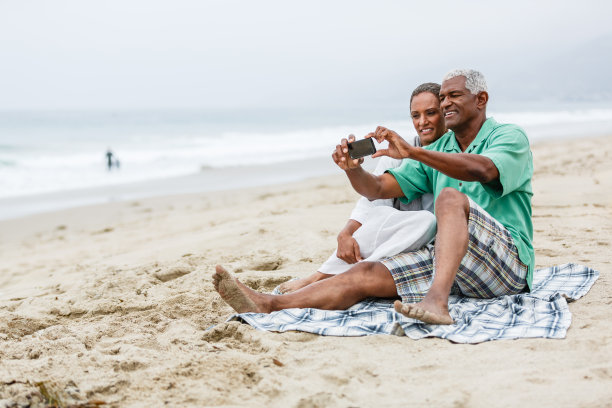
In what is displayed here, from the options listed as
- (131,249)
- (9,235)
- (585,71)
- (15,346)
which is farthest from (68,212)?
(585,71)

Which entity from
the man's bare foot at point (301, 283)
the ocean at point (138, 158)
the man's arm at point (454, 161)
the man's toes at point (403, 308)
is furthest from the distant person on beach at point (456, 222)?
the ocean at point (138, 158)

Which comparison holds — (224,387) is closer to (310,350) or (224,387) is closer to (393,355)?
(310,350)

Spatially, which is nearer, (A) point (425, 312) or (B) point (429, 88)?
(A) point (425, 312)

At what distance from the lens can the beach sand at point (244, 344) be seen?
77.2 inches

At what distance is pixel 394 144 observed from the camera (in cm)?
257

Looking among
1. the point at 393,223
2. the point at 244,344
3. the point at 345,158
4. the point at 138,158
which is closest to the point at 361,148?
the point at 345,158

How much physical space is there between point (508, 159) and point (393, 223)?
68 cm

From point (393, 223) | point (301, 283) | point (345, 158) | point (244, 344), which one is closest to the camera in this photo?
point (244, 344)

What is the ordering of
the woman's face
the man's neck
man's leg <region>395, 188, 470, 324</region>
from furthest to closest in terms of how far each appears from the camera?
1. the woman's face
2. the man's neck
3. man's leg <region>395, 188, 470, 324</region>

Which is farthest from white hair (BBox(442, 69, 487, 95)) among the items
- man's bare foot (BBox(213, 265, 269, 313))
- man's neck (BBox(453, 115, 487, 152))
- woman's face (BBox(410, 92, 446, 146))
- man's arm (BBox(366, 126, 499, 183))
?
man's bare foot (BBox(213, 265, 269, 313))

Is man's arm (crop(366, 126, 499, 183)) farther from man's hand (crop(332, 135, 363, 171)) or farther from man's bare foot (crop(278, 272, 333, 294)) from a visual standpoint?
man's bare foot (crop(278, 272, 333, 294))

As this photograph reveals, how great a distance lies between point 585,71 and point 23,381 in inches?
2806

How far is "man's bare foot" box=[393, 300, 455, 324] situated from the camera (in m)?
2.41

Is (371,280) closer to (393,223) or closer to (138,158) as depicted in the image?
(393,223)
